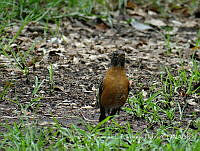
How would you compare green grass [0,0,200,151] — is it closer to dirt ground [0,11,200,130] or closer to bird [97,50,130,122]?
dirt ground [0,11,200,130]

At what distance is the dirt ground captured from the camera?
18.0 feet

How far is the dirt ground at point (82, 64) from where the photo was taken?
548 cm

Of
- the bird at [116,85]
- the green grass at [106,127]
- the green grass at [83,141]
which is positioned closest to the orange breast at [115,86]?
the bird at [116,85]

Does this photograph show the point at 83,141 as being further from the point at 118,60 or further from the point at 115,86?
the point at 118,60

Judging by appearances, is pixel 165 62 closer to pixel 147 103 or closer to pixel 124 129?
pixel 147 103

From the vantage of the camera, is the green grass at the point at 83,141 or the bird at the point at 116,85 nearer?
the green grass at the point at 83,141

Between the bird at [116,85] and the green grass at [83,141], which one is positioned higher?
the bird at [116,85]

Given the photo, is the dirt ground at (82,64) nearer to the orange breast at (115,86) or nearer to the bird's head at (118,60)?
the orange breast at (115,86)

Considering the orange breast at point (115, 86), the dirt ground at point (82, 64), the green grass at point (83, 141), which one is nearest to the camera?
the green grass at point (83, 141)

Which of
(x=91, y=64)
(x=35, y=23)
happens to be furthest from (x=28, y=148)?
(x=35, y=23)

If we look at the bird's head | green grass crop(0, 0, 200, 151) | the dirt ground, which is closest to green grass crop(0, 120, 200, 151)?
green grass crop(0, 0, 200, 151)

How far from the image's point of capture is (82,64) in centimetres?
744

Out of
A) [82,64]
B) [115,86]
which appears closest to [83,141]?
[115,86]

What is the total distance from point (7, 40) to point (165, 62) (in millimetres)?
2593
